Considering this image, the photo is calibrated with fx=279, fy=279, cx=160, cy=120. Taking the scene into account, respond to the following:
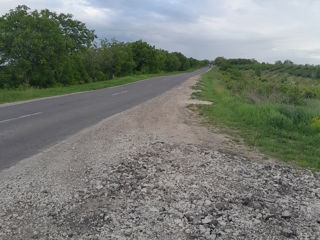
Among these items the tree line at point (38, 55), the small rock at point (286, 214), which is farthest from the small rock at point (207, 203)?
the tree line at point (38, 55)

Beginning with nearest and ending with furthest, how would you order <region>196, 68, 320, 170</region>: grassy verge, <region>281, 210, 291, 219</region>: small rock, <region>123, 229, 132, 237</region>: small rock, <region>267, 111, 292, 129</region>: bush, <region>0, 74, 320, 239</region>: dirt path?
<region>123, 229, 132, 237</region>: small rock
<region>0, 74, 320, 239</region>: dirt path
<region>281, 210, 291, 219</region>: small rock
<region>196, 68, 320, 170</region>: grassy verge
<region>267, 111, 292, 129</region>: bush

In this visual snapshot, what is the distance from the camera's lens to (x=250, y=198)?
4.09 metres

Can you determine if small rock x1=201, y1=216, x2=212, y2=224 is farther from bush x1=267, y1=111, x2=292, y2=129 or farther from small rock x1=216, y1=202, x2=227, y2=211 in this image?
bush x1=267, y1=111, x2=292, y2=129

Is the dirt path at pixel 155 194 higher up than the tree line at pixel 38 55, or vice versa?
the tree line at pixel 38 55

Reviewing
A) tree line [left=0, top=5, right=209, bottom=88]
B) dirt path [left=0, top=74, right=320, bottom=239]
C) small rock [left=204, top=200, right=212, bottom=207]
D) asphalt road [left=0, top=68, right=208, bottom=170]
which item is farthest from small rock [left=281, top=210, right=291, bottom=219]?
tree line [left=0, top=5, right=209, bottom=88]

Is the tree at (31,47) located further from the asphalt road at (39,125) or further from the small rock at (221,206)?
the small rock at (221,206)

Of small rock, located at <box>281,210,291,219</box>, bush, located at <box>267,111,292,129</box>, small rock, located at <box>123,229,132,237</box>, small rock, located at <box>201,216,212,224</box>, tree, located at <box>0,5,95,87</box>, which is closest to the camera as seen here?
small rock, located at <box>123,229,132,237</box>

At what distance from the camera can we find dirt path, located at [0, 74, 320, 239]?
3254mm

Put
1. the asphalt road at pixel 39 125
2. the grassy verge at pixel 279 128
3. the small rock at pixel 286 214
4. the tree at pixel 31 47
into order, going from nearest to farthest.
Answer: the small rock at pixel 286 214 < the asphalt road at pixel 39 125 < the grassy verge at pixel 279 128 < the tree at pixel 31 47

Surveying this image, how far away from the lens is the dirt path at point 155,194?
325 cm

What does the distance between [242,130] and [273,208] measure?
484 cm

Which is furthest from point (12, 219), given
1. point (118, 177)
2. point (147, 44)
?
point (147, 44)

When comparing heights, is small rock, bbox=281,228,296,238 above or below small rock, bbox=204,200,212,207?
below

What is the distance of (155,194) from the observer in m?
4.11
